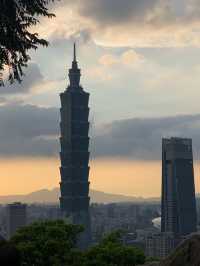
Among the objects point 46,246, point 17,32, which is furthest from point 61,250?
point 17,32

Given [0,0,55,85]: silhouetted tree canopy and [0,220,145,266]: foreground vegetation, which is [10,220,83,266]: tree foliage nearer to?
[0,220,145,266]: foreground vegetation

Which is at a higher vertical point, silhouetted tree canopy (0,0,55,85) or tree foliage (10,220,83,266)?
silhouetted tree canopy (0,0,55,85)

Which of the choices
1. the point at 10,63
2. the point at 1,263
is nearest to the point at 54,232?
the point at 10,63

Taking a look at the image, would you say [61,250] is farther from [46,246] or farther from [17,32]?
[17,32]

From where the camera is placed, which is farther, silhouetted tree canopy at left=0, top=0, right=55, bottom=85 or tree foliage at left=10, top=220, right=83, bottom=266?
tree foliage at left=10, top=220, right=83, bottom=266

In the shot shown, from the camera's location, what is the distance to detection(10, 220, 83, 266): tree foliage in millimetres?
38094

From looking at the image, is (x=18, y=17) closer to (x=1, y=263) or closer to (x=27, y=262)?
(x=1, y=263)

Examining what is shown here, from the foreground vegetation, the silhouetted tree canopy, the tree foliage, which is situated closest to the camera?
the silhouetted tree canopy

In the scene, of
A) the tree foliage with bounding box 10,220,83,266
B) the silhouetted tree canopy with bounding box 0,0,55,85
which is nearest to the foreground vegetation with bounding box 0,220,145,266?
the tree foliage with bounding box 10,220,83,266

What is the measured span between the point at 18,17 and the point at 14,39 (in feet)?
3.66

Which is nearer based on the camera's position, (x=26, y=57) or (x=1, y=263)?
(x=1, y=263)

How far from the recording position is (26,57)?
27.0 metres

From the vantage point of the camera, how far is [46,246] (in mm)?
38281

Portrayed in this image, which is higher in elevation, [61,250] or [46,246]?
[46,246]
